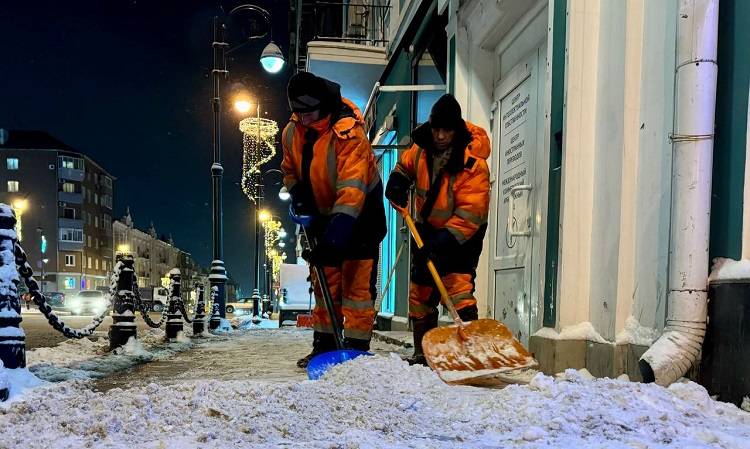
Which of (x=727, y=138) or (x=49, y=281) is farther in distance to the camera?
(x=49, y=281)

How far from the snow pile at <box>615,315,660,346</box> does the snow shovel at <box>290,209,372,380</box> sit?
5.07ft

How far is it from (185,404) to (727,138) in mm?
2875

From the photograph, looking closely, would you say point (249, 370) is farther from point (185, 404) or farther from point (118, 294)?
point (118, 294)

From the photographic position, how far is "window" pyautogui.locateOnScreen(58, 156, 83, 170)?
67.9 meters

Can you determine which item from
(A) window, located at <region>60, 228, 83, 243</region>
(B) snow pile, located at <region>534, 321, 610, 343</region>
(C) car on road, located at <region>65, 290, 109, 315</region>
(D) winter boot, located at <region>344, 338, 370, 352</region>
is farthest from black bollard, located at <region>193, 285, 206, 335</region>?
(A) window, located at <region>60, 228, 83, 243</region>

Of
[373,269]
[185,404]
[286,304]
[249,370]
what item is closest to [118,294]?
[249,370]

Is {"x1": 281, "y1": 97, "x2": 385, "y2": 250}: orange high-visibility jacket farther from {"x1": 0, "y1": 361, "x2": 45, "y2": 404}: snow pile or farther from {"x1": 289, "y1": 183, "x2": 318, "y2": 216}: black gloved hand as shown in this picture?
{"x1": 0, "y1": 361, "x2": 45, "y2": 404}: snow pile

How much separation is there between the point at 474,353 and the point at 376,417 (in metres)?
1.13

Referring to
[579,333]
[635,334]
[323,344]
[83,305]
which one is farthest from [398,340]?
[83,305]

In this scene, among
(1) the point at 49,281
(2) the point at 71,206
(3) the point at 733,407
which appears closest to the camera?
(3) the point at 733,407

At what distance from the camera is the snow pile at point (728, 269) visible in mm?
2436

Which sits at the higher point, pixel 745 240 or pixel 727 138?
pixel 727 138

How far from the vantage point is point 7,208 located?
3111 millimetres

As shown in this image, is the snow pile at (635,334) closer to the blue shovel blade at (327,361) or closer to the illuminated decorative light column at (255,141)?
the blue shovel blade at (327,361)
